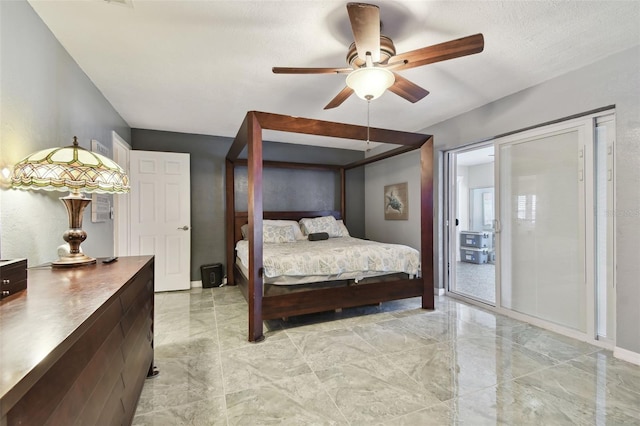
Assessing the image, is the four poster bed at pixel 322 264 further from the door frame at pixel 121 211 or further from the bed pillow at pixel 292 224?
the door frame at pixel 121 211

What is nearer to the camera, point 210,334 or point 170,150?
point 210,334

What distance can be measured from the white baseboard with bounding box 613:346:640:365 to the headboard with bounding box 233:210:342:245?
12.3 feet

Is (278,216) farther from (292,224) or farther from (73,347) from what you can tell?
(73,347)

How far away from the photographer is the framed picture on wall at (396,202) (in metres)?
4.48

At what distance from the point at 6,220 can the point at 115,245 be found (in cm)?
219

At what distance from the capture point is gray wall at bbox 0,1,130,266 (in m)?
1.41

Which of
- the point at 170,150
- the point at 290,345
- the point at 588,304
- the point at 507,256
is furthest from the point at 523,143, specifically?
the point at 170,150

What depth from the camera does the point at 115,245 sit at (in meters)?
3.35

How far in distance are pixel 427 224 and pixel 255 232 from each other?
2041mm

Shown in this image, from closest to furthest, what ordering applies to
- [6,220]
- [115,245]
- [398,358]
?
1. [6,220]
2. [398,358]
3. [115,245]

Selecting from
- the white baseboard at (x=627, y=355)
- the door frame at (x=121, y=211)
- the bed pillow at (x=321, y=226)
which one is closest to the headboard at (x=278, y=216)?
the bed pillow at (x=321, y=226)

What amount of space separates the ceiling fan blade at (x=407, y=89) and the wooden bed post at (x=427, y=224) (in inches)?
41.5

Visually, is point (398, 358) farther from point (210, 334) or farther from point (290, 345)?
point (210, 334)

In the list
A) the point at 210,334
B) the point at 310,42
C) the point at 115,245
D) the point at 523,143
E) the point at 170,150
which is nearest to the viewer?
the point at 310,42
